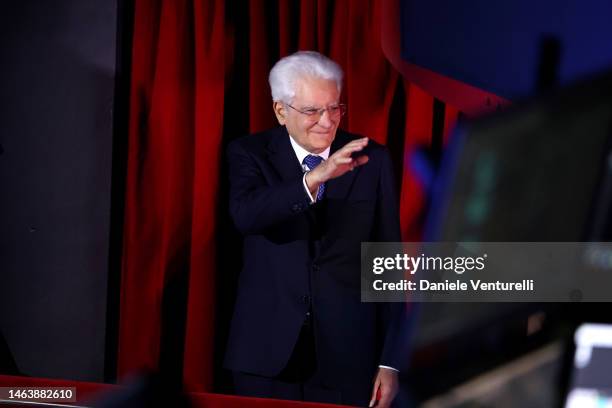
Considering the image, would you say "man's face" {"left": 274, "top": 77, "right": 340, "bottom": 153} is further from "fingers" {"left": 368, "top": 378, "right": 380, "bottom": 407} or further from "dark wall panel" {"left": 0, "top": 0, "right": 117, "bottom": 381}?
"dark wall panel" {"left": 0, "top": 0, "right": 117, "bottom": 381}

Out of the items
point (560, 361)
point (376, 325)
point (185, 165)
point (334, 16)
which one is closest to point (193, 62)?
point (185, 165)

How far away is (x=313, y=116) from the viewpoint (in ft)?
5.98

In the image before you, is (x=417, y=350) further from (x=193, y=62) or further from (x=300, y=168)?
→ (x=193, y=62)

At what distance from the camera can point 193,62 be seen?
2387 millimetres

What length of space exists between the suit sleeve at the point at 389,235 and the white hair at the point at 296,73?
0.25 m

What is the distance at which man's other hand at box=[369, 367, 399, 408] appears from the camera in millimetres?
1762

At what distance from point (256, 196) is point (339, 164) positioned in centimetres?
37

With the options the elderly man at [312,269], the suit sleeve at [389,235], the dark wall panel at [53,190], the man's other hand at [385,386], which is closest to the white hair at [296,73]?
the elderly man at [312,269]

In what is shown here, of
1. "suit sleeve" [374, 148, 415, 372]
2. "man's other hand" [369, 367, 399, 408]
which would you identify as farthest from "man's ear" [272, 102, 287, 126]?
"man's other hand" [369, 367, 399, 408]

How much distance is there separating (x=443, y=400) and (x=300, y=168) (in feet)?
4.64

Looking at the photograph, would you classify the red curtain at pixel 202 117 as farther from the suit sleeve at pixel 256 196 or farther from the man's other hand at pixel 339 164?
the man's other hand at pixel 339 164

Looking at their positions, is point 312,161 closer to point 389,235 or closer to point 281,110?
point 281,110

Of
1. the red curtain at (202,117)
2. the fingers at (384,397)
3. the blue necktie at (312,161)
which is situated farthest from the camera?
the red curtain at (202,117)

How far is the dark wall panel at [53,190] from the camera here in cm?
254
